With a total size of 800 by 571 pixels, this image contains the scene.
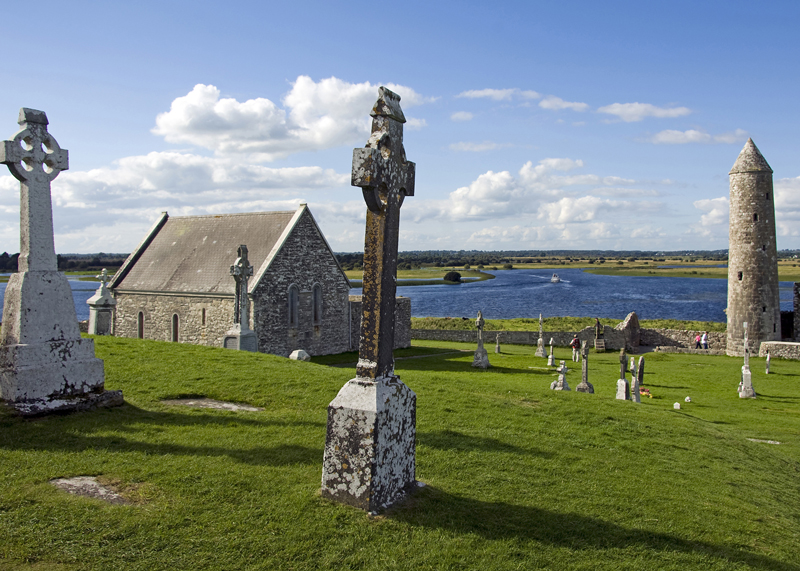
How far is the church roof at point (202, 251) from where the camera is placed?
26734 millimetres

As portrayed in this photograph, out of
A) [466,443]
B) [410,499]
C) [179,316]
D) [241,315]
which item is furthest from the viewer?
[179,316]

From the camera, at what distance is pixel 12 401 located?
7883mm

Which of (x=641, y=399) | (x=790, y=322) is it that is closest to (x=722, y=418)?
(x=641, y=399)

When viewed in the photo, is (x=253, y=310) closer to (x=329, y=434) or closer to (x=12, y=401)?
(x=12, y=401)

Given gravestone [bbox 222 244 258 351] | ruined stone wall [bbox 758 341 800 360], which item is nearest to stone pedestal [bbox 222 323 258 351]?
gravestone [bbox 222 244 258 351]

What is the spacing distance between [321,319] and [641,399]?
597 inches

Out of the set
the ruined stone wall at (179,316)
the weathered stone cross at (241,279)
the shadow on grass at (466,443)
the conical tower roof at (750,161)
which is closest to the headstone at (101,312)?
the weathered stone cross at (241,279)

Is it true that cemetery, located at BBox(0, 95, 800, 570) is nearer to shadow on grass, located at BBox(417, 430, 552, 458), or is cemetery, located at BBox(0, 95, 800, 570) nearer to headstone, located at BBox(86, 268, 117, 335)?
shadow on grass, located at BBox(417, 430, 552, 458)

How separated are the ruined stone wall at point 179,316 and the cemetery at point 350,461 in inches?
462

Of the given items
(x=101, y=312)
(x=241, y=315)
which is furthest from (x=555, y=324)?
(x=101, y=312)

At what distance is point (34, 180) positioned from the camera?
334 inches

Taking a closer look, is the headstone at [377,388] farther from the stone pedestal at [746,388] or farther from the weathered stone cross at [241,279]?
the stone pedestal at [746,388]

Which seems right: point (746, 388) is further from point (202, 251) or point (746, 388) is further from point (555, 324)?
point (202, 251)

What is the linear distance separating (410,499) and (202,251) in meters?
25.3
